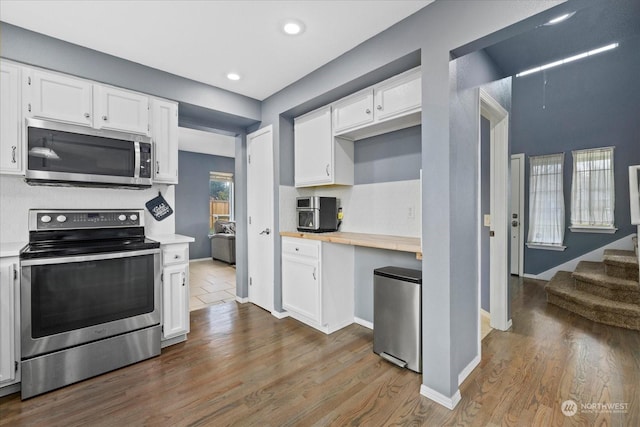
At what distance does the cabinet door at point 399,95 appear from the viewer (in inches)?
82.0

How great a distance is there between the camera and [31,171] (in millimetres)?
2039

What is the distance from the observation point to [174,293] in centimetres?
250

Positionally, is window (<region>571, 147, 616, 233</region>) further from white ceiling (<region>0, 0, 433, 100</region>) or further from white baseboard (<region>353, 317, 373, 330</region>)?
white ceiling (<region>0, 0, 433, 100</region>)

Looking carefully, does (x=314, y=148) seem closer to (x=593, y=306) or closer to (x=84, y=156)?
(x=84, y=156)

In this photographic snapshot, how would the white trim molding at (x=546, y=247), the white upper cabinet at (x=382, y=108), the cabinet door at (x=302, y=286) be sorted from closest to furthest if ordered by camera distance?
the white upper cabinet at (x=382, y=108) → the cabinet door at (x=302, y=286) → the white trim molding at (x=546, y=247)

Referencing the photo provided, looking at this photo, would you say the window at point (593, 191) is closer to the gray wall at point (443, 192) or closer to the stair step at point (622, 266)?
the stair step at point (622, 266)

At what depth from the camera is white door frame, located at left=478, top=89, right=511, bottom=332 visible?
278 centimetres

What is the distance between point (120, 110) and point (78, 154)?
1.68 ft

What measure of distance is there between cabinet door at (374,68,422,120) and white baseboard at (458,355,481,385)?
6.25ft

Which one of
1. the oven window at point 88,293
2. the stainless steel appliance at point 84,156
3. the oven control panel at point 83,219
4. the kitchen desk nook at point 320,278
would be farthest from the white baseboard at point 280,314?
the stainless steel appliance at point 84,156

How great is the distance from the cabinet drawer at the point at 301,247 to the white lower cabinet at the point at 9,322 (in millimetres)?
2020

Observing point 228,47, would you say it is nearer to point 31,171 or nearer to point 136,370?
point 31,171

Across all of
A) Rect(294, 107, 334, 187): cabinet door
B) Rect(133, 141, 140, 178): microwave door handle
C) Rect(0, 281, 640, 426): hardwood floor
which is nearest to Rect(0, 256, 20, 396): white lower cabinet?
Rect(0, 281, 640, 426): hardwood floor

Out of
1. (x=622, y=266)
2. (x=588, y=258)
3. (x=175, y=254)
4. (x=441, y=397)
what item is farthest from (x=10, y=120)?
(x=588, y=258)
